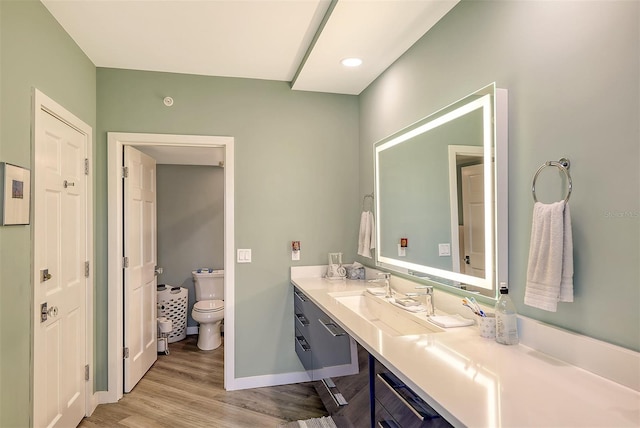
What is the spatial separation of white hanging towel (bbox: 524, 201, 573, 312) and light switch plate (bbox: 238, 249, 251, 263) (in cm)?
210

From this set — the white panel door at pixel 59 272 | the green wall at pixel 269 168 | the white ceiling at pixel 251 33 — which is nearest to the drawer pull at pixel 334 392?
the green wall at pixel 269 168

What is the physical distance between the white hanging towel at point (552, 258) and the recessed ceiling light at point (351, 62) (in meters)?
1.63

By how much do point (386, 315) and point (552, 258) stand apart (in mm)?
1057

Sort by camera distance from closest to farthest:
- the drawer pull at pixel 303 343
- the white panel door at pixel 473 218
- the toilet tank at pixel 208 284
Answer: the white panel door at pixel 473 218 → the drawer pull at pixel 303 343 → the toilet tank at pixel 208 284

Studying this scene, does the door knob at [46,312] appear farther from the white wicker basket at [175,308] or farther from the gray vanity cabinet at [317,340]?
the white wicker basket at [175,308]

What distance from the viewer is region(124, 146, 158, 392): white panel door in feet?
9.38

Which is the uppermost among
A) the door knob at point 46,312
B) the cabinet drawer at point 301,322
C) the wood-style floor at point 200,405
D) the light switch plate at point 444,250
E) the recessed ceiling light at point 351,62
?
the recessed ceiling light at point 351,62

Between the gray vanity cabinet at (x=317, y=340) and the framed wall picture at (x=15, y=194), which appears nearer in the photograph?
the framed wall picture at (x=15, y=194)

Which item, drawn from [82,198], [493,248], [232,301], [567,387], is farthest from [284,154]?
[567,387]

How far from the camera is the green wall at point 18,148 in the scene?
1.61m

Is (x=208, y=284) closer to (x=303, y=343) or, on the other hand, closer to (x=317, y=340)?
(x=303, y=343)

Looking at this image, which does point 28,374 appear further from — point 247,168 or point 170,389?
point 247,168

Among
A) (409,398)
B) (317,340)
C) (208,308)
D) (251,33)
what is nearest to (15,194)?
(251,33)

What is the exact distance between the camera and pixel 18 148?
67.8 inches
